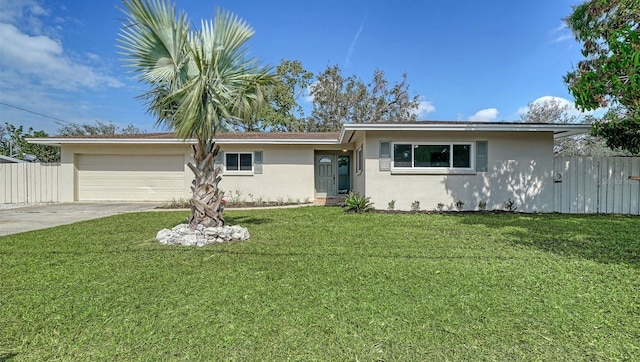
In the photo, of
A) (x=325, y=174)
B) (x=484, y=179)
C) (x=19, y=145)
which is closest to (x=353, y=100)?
(x=325, y=174)

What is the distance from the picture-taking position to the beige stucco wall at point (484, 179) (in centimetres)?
1003

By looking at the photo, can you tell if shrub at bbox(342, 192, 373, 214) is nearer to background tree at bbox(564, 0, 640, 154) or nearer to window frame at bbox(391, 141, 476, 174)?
window frame at bbox(391, 141, 476, 174)

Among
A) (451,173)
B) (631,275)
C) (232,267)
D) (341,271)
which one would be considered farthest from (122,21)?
(451,173)

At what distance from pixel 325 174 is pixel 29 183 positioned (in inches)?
514

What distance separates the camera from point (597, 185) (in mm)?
9914

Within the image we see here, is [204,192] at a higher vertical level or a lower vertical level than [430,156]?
lower

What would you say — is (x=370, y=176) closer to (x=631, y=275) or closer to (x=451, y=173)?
(x=451, y=173)

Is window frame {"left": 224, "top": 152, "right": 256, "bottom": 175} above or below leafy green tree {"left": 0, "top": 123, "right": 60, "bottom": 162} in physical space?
below

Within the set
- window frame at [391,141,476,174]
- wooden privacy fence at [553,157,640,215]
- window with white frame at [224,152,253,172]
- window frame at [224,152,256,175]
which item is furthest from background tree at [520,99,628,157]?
window with white frame at [224,152,253,172]

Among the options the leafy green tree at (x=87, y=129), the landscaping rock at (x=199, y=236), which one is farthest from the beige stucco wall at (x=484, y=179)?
the leafy green tree at (x=87, y=129)

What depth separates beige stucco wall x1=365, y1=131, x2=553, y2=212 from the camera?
10031 millimetres

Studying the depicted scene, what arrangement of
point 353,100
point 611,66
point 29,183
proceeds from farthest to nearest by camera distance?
point 353,100, point 29,183, point 611,66

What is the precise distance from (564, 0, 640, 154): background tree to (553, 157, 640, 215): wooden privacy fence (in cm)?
67

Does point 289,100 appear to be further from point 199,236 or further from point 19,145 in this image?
point 19,145
